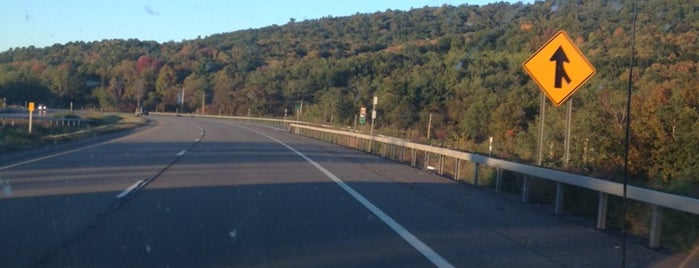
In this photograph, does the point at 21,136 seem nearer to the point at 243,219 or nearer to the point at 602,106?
the point at 602,106

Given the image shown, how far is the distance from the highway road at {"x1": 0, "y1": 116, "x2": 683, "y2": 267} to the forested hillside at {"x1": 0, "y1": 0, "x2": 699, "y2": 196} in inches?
114

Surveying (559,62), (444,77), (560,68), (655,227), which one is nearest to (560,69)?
(560,68)

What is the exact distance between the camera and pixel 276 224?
12156mm

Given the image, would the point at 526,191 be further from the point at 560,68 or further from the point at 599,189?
the point at 599,189

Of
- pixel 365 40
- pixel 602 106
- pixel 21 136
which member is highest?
pixel 365 40

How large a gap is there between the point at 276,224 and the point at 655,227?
17.0 feet

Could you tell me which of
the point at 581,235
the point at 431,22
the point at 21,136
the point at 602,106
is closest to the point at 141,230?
the point at 581,235

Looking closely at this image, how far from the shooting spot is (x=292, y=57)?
150875 millimetres

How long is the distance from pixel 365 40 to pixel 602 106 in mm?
107835

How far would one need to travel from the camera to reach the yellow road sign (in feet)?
61.1

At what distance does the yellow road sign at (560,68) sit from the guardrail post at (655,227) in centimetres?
742

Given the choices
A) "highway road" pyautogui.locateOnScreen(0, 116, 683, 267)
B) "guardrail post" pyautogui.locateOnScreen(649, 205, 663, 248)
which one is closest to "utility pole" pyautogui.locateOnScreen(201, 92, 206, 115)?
"highway road" pyautogui.locateOnScreen(0, 116, 683, 267)

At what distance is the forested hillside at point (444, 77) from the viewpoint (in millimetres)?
25316

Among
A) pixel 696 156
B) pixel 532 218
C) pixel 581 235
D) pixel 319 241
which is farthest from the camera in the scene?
pixel 696 156
